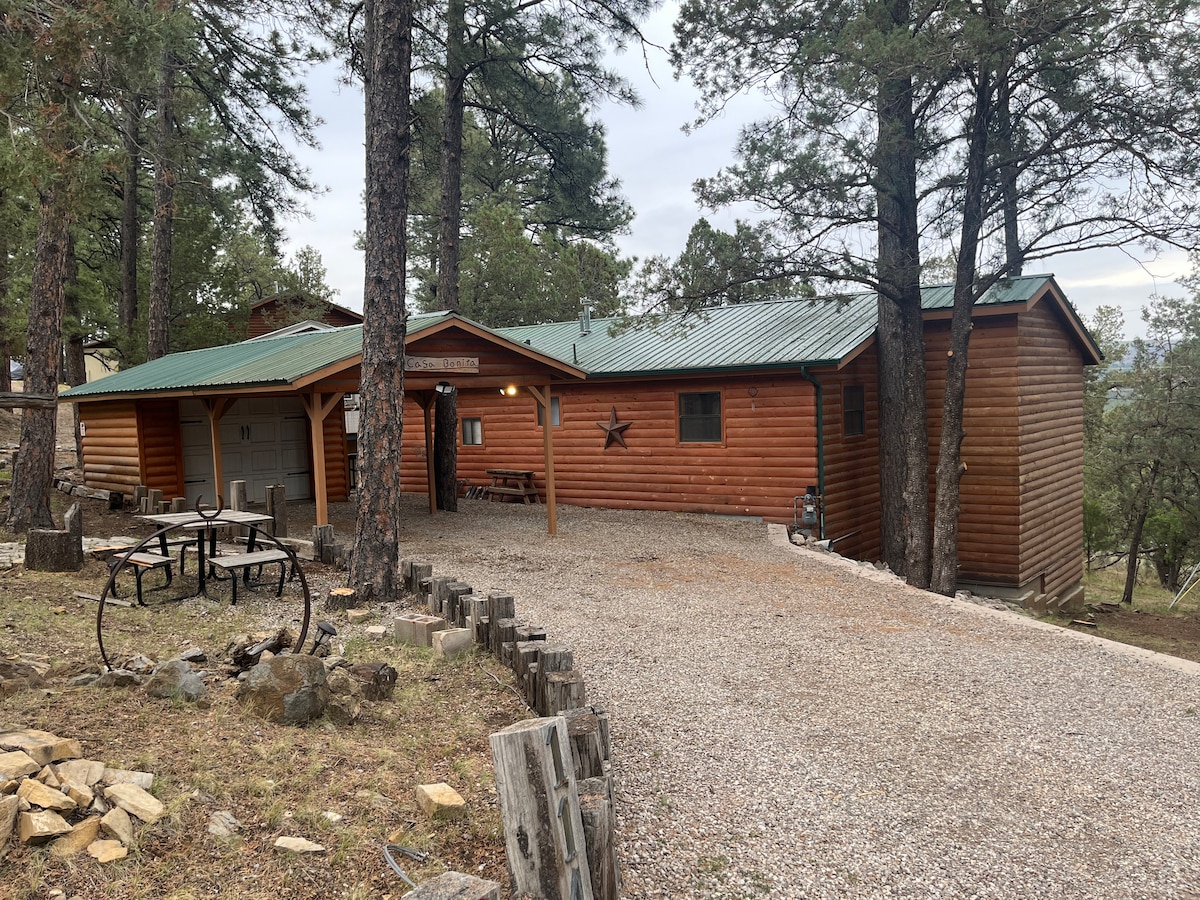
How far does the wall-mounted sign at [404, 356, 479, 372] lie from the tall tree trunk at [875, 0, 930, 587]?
619cm

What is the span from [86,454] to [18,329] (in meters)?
5.30

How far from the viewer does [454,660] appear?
6.00 m

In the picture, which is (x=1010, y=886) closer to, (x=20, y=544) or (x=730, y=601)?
(x=730, y=601)

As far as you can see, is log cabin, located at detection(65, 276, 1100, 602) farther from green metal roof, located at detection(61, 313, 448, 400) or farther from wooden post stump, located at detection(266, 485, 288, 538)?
wooden post stump, located at detection(266, 485, 288, 538)

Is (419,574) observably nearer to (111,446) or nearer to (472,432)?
(472,432)

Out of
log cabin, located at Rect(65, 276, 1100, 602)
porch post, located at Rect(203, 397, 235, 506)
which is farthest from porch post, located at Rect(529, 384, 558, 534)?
porch post, located at Rect(203, 397, 235, 506)

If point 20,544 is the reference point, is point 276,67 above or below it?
above

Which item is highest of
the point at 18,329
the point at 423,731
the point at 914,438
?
the point at 18,329

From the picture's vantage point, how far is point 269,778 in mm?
3662

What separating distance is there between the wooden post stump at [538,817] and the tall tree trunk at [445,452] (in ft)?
41.6

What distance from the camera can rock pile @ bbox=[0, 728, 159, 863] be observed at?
113 inches

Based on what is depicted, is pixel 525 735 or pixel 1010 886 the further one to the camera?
pixel 1010 886

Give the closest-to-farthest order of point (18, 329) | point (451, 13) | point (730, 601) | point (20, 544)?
1. point (730, 601)
2. point (20, 544)
3. point (451, 13)
4. point (18, 329)

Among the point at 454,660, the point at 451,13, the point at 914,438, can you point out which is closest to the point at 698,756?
the point at 454,660
